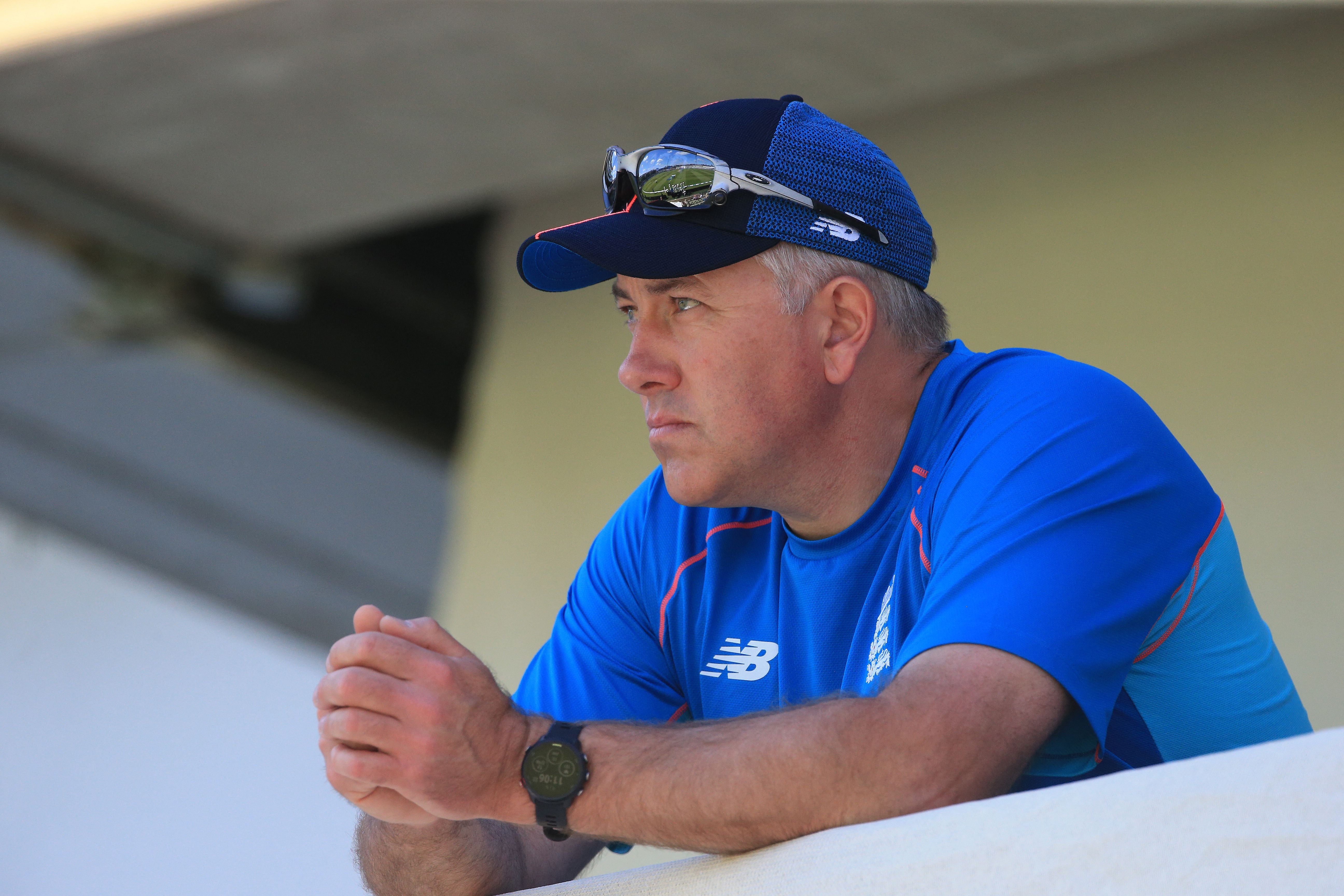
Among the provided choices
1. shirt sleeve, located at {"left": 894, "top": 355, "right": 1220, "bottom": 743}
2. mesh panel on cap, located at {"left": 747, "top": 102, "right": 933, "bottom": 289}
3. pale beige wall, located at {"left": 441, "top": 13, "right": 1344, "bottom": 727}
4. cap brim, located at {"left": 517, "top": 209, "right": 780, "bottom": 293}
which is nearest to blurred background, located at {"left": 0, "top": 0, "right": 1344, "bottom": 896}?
pale beige wall, located at {"left": 441, "top": 13, "right": 1344, "bottom": 727}

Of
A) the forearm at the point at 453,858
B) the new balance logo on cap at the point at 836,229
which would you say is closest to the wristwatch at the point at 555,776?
the forearm at the point at 453,858

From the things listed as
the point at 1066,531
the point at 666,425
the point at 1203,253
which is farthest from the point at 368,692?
the point at 1203,253

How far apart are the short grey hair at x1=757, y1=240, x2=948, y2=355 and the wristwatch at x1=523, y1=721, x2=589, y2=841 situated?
551mm

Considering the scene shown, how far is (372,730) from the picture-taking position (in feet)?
3.55

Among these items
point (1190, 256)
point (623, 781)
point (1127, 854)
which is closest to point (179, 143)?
point (1190, 256)

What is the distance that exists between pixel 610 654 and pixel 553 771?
1.65ft

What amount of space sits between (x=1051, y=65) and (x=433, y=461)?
3.11m

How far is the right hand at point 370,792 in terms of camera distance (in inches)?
44.2

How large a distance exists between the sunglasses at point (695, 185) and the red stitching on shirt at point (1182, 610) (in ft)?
1.54

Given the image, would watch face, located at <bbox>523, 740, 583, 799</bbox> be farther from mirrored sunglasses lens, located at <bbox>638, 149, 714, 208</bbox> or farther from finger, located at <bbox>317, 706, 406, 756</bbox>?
mirrored sunglasses lens, located at <bbox>638, 149, 714, 208</bbox>

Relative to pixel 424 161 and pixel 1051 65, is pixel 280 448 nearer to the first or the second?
pixel 424 161

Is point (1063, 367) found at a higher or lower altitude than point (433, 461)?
lower

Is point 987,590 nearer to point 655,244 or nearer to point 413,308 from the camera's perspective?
point 655,244

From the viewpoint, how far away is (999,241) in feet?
11.0
